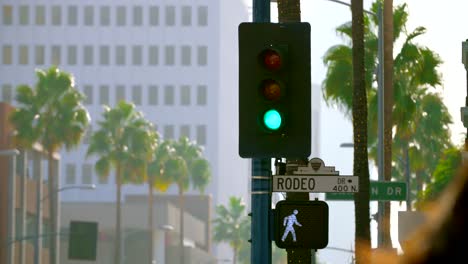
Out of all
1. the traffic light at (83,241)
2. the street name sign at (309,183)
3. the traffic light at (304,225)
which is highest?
the street name sign at (309,183)

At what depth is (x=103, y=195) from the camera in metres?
181

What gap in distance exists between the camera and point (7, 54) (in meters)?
183

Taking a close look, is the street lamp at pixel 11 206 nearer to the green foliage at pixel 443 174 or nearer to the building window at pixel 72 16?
the green foliage at pixel 443 174

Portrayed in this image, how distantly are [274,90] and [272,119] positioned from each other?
0.77ft

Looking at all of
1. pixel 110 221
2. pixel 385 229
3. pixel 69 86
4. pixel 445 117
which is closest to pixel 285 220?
pixel 385 229

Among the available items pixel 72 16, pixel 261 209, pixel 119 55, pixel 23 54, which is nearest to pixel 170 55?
pixel 119 55

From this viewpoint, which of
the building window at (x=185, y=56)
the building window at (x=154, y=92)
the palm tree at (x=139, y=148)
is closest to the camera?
the palm tree at (x=139, y=148)

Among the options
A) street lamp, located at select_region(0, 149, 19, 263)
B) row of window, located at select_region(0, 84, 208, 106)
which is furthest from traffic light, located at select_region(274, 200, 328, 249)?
row of window, located at select_region(0, 84, 208, 106)

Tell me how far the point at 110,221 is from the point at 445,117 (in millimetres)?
66250

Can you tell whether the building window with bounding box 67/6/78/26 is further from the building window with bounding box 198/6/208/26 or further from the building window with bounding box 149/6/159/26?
the building window with bounding box 198/6/208/26

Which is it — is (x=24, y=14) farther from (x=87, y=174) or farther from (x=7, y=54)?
(x=87, y=174)

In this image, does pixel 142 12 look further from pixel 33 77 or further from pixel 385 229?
pixel 385 229

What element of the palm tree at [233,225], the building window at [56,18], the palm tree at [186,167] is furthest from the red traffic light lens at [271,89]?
the building window at [56,18]

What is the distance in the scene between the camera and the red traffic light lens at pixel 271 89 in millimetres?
12266
